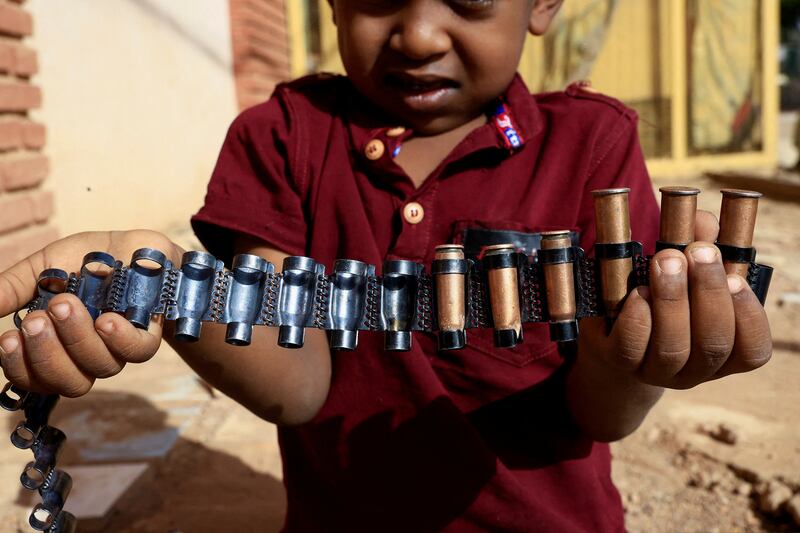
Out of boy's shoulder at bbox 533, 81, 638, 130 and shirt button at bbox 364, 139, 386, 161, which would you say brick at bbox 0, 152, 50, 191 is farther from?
boy's shoulder at bbox 533, 81, 638, 130

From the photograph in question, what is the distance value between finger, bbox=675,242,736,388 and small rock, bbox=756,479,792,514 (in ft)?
5.12

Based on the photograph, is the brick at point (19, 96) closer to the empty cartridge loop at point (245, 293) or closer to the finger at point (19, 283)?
the finger at point (19, 283)

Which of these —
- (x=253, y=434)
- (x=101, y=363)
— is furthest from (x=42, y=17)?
(x=101, y=363)

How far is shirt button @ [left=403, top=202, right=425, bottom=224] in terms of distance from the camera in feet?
5.14

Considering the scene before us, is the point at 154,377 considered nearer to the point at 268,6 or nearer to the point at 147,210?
the point at 147,210

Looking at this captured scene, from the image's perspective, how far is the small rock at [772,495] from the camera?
2387mm

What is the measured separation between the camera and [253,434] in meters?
3.06

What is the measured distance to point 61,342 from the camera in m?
1.08

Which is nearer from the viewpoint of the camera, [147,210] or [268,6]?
[147,210]

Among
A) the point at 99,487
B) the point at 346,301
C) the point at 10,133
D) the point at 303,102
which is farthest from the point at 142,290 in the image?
the point at 10,133

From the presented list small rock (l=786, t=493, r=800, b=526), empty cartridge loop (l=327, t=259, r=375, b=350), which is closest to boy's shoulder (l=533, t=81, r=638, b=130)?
empty cartridge loop (l=327, t=259, r=375, b=350)

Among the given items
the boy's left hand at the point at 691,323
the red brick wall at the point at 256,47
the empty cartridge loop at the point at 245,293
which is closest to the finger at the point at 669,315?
the boy's left hand at the point at 691,323

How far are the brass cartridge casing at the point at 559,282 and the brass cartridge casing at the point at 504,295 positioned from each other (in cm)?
5

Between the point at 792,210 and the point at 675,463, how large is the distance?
627 centimetres
